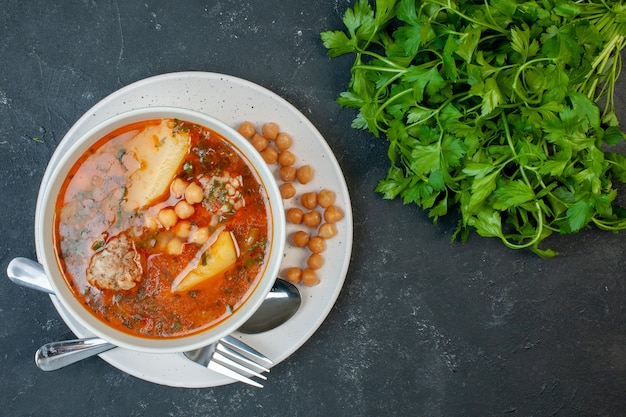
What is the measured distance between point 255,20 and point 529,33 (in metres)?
1.00

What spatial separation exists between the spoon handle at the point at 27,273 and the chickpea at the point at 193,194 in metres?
0.63

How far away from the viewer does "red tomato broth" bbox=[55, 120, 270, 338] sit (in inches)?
72.4

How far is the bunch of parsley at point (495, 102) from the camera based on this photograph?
195cm

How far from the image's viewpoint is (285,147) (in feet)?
6.94

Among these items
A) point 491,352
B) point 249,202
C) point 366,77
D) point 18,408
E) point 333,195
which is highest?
point 366,77

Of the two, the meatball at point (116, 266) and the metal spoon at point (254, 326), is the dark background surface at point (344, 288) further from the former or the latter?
the meatball at point (116, 266)

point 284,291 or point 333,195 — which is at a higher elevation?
point 333,195

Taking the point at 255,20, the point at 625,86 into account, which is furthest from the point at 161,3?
the point at 625,86

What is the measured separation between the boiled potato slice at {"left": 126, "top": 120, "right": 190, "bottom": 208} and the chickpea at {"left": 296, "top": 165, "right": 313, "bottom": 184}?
0.43 metres

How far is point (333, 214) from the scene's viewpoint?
2127 mm

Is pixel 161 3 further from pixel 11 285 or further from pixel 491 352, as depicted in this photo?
pixel 491 352

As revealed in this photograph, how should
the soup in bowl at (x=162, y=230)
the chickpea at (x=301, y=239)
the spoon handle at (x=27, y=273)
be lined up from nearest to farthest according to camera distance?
the soup in bowl at (x=162, y=230)
the spoon handle at (x=27, y=273)
the chickpea at (x=301, y=239)

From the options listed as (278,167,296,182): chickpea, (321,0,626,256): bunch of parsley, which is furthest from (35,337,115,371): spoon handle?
(321,0,626,256): bunch of parsley

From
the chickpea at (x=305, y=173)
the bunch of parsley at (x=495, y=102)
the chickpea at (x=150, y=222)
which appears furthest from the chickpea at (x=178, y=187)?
the bunch of parsley at (x=495, y=102)
